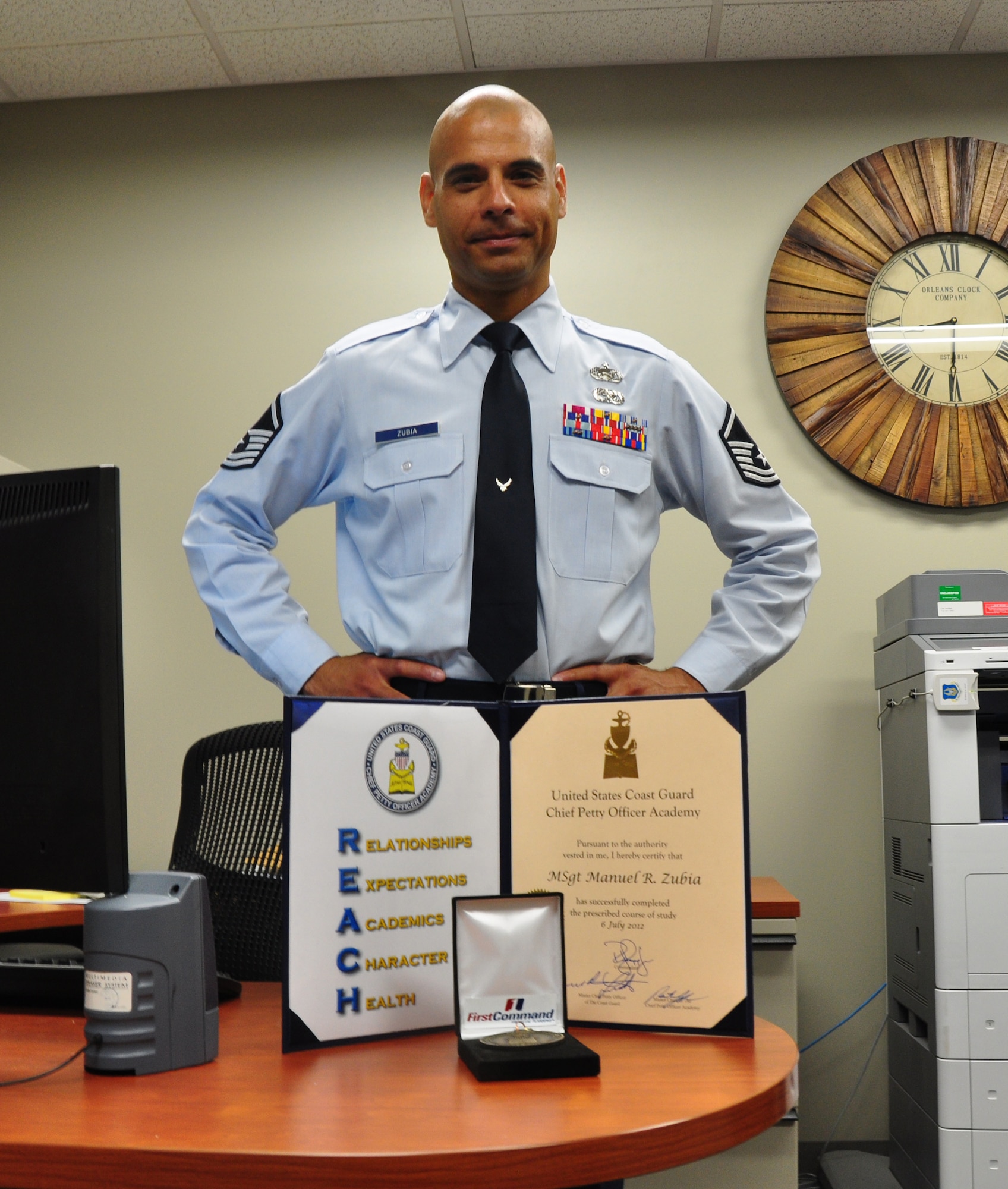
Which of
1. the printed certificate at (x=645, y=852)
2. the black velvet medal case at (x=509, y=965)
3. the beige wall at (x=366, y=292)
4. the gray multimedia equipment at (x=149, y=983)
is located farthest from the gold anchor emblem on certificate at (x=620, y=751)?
the beige wall at (x=366, y=292)

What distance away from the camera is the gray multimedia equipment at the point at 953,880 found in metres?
2.24

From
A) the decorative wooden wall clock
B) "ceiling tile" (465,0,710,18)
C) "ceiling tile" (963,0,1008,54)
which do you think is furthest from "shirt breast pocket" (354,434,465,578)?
"ceiling tile" (963,0,1008,54)

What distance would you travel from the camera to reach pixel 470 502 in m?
1.40

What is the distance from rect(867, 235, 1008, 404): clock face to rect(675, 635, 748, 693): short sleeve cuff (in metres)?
1.85

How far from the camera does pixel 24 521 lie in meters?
0.79

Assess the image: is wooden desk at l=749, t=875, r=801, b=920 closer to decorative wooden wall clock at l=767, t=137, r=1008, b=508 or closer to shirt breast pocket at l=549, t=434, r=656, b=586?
shirt breast pocket at l=549, t=434, r=656, b=586

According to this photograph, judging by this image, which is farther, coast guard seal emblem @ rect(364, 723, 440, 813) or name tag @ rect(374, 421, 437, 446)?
name tag @ rect(374, 421, 437, 446)

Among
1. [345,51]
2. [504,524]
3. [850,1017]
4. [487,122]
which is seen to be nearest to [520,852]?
[504,524]

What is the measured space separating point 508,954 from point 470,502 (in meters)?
0.71

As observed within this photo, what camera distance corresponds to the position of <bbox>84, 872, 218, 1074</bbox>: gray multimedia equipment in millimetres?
761

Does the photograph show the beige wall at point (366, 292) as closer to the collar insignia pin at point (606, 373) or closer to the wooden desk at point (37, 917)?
the wooden desk at point (37, 917)

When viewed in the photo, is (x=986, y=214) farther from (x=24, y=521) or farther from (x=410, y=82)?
(x=24, y=521)

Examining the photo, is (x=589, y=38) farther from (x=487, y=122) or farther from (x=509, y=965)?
(x=509, y=965)
